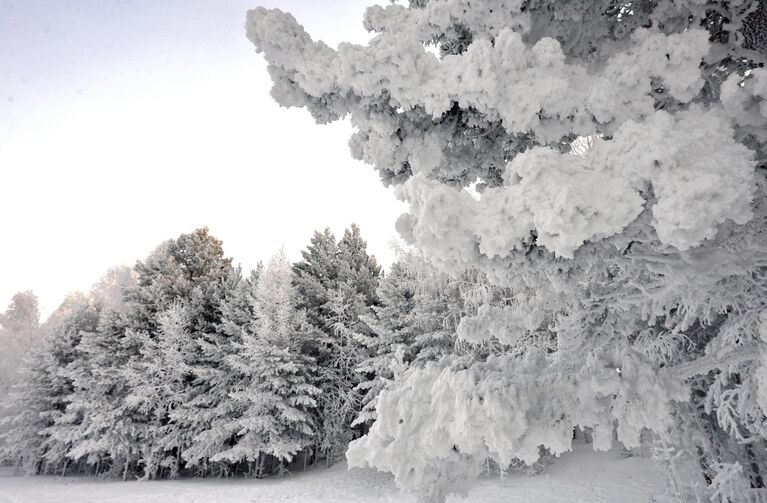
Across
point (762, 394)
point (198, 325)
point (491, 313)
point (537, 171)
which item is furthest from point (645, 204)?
point (198, 325)

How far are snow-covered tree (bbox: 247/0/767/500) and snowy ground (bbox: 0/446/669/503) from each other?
8.89 m

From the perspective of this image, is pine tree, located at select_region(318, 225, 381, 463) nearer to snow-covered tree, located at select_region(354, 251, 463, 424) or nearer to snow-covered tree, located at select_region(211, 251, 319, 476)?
snow-covered tree, located at select_region(211, 251, 319, 476)

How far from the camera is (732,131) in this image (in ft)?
6.27

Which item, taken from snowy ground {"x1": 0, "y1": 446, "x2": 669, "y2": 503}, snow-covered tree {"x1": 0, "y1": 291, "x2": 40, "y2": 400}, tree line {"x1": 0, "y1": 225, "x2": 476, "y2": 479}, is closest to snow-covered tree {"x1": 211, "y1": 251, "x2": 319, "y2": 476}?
tree line {"x1": 0, "y1": 225, "x2": 476, "y2": 479}

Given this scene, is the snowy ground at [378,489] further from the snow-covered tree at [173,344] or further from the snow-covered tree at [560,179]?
the snow-covered tree at [560,179]

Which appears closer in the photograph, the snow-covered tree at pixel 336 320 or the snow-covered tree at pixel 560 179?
the snow-covered tree at pixel 560 179

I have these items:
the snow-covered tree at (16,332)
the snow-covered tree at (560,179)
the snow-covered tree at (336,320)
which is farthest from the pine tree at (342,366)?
the snow-covered tree at (16,332)

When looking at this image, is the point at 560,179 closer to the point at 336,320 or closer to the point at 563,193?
the point at 563,193

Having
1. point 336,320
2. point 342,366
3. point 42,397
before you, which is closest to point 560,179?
point 342,366

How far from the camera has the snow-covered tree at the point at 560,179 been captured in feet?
5.98

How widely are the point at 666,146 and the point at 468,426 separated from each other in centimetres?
167

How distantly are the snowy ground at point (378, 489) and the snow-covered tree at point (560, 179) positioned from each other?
350 inches

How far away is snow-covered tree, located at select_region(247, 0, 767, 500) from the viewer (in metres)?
1.82

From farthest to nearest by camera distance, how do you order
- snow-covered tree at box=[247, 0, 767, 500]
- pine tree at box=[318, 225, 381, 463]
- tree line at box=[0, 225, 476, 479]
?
pine tree at box=[318, 225, 381, 463] → tree line at box=[0, 225, 476, 479] → snow-covered tree at box=[247, 0, 767, 500]
